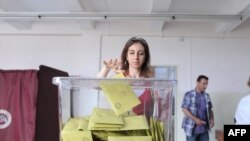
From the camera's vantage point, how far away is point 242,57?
16.6ft

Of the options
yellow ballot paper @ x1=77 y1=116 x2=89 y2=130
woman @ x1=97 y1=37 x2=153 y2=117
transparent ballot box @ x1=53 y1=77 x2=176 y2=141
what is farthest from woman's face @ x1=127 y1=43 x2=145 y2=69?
yellow ballot paper @ x1=77 y1=116 x2=89 y2=130

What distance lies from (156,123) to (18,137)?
7.38ft

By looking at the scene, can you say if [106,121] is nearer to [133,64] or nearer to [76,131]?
[76,131]

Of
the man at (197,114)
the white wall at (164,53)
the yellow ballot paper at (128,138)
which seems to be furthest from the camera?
the white wall at (164,53)

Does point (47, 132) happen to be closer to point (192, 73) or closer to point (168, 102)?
→ point (168, 102)

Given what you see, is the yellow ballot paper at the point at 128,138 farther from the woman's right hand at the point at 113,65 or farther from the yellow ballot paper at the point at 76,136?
the woman's right hand at the point at 113,65

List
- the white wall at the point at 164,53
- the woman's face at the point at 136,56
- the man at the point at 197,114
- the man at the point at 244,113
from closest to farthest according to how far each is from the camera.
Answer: the woman's face at the point at 136,56 → the man at the point at 244,113 → the man at the point at 197,114 → the white wall at the point at 164,53

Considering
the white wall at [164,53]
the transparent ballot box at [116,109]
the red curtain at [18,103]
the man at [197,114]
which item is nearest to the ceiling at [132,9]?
the white wall at [164,53]

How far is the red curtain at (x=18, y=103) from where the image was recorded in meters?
2.64

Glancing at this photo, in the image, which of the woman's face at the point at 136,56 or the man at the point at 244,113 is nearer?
the woman's face at the point at 136,56

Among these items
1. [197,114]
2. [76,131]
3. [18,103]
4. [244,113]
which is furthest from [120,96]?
[197,114]

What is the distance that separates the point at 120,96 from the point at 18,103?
89.6 inches

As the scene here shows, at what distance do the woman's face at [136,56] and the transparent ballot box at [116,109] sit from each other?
0.60 ft

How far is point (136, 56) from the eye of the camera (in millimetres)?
973
